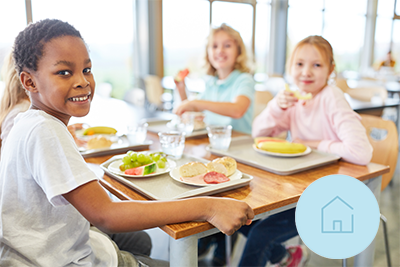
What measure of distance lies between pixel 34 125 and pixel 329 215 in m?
0.62

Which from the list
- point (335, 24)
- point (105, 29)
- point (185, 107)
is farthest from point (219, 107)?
point (335, 24)

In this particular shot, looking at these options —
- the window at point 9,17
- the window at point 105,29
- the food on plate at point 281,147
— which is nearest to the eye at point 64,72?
the food on plate at point 281,147

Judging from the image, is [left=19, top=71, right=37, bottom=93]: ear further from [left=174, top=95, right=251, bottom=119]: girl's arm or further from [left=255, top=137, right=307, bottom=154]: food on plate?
[left=174, top=95, right=251, bottom=119]: girl's arm

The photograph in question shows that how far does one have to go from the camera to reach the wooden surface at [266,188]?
759 mm

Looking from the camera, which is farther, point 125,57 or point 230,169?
point 125,57

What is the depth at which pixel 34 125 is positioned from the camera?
0.74 metres

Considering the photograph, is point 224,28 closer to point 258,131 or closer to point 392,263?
point 258,131

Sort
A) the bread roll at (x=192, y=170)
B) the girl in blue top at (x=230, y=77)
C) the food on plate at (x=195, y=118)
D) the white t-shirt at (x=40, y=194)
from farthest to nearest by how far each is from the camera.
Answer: the girl in blue top at (x=230, y=77) → the food on plate at (x=195, y=118) → the bread roll at (x=192, y=170) → the white t-shirt at (x=40, y=194)

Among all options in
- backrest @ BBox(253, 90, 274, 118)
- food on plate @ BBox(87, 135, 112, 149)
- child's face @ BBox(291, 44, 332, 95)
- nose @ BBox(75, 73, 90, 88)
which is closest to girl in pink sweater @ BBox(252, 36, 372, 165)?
child's face @ BBox(291, 44, 332, 95)

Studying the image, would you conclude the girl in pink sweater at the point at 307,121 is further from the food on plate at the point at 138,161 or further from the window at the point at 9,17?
the window at the point at 9,17

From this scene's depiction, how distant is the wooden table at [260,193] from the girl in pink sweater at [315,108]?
0.15 metres

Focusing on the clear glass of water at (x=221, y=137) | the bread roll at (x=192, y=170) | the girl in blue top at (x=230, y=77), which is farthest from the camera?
the girl in blue top at (x=230, y=77)

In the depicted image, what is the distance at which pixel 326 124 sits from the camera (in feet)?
4.81

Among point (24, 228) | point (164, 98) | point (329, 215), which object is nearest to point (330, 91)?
point (329, 215)
